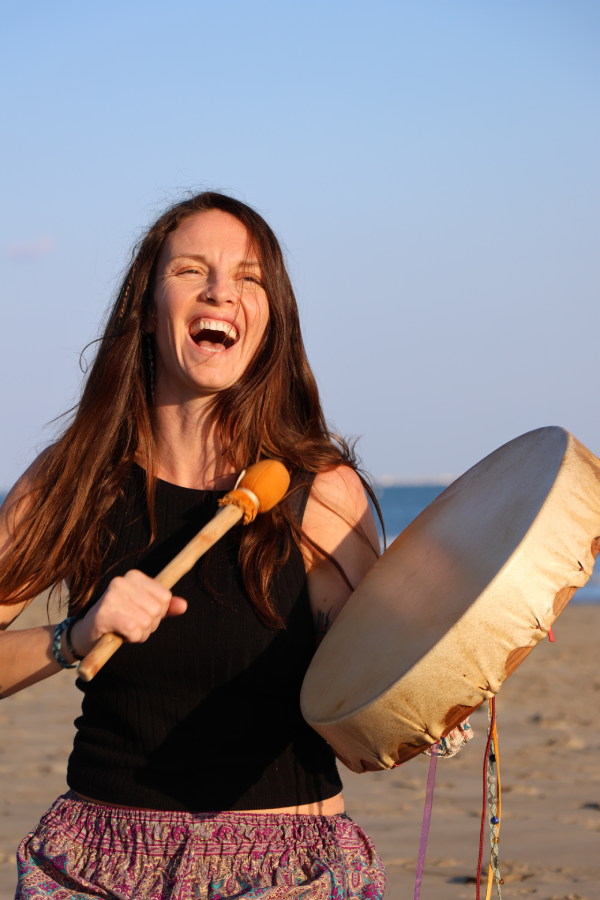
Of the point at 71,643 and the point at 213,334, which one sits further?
the point at 213,334

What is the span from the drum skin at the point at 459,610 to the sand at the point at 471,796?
1784 mm

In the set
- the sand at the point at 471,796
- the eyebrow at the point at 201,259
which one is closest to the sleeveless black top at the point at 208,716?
the eyebrow at the point at 201,259

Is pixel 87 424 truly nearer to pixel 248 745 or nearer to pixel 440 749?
pixel 248 745

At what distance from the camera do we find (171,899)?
1.73 meters

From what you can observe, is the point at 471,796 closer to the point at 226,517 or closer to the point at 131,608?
the point at 226,517

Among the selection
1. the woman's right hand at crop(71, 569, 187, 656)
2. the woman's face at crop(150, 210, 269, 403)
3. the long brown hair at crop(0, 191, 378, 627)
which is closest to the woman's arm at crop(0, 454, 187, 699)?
the woman's right hand at crop(71, 569, 187, 656)

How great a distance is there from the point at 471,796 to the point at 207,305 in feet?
10.3

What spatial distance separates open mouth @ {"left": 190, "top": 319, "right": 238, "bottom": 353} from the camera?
7.08ft

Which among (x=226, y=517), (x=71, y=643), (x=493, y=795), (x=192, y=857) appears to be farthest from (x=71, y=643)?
(x=493, y=795)

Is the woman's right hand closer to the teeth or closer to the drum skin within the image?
the drum skin

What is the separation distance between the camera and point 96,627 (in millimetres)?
1532

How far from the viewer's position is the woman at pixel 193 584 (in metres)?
1.83

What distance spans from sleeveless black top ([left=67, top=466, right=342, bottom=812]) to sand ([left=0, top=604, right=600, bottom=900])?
1542 mm

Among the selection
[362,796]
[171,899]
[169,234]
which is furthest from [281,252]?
[362,796]
